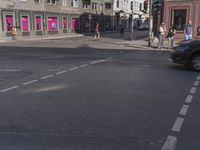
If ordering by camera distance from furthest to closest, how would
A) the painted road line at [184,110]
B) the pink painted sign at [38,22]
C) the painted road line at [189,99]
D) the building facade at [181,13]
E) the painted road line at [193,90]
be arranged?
the pink painted sign at [38,22] < the building facade at [181,13] < the painted road line at [193,90] < the painted road line at [189,99] < the painted road line at [184,110]

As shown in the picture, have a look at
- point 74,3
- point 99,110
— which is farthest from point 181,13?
point 74,3

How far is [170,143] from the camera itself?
416cm

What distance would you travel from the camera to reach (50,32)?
3962 centimetres

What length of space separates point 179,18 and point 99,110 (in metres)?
21.8

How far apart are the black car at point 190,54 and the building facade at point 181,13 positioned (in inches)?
589

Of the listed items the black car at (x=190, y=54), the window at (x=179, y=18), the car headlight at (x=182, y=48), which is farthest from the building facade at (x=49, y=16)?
the black car at (x=190, y=54)

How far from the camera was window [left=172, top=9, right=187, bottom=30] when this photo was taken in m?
25.1

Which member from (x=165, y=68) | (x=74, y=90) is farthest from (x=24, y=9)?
(x=74, y=90)

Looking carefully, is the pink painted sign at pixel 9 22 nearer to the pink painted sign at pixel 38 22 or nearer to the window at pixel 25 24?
the window at pixel 25 24

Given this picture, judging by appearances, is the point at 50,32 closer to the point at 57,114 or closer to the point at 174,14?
the point at 174,14

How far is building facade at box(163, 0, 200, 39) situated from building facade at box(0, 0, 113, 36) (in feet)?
57.3

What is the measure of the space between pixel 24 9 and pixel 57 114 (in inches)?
1237

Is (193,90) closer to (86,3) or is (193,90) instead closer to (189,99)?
(189,99)

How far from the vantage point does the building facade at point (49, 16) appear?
32219mm
